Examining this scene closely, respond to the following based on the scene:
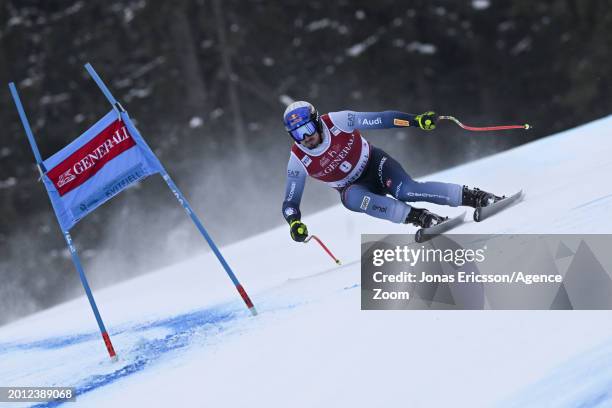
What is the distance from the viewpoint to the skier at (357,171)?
22.5 ft

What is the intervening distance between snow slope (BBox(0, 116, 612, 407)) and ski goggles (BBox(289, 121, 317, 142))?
1220 mm

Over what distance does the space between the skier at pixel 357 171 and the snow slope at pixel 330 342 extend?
42 centimetres

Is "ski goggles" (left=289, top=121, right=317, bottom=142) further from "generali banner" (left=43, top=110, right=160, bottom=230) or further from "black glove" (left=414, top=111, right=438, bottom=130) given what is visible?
"generali banner" (left=43, top=110, right=160, bottom=230)

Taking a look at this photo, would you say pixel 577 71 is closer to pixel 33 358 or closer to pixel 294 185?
pixel 294 185

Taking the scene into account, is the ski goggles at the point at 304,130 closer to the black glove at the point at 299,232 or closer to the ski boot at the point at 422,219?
the black glove at the point at 299,232

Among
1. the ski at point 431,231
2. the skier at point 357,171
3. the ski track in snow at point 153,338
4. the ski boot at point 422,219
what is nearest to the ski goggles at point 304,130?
the skier at point 357,171

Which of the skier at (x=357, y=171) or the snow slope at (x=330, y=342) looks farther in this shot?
the skier at (x=357, y=171)

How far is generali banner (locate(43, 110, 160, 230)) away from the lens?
6.37 meters

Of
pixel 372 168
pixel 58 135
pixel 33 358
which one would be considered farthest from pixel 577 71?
pixel 33 358

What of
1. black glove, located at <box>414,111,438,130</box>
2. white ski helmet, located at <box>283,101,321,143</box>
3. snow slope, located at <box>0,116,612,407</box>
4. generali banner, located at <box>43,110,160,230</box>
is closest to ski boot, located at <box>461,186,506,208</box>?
snow slope, located at <box>0,116,612,407</box>

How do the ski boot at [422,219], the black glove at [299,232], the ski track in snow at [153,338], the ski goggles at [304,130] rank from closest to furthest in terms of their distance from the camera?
the ski track in snow at [153,338]
the black glove at [299,232]
the ski goggles at [304,130]
the ski boot at [422,219]

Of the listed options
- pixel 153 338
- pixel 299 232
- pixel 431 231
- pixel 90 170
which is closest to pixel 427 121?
pixel 431 231

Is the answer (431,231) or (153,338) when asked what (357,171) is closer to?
(431,231)

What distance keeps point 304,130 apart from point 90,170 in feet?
5.65
